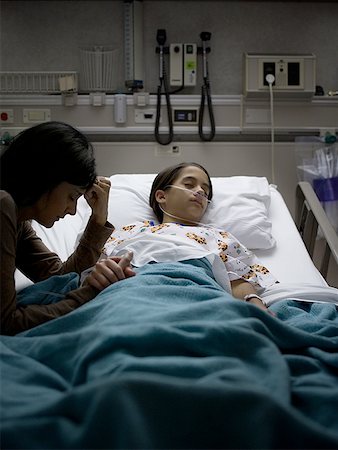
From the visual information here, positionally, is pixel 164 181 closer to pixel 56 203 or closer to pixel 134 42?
pixel 56 203

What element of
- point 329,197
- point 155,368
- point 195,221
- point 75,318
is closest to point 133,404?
point 155,368

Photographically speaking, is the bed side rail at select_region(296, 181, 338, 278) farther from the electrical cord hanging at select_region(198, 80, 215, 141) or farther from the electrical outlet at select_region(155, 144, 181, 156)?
the electrical outlet at select_region(155, 144, 181, 156)

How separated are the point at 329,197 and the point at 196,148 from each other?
0.83 meters

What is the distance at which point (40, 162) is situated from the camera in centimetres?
136

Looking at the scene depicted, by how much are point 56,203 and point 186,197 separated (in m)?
0.92

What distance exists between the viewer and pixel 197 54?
3.43m

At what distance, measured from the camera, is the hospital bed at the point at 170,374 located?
0.90m

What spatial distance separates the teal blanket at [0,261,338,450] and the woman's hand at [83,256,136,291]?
1.6 inches

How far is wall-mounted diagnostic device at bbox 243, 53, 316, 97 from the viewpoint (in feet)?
10.9

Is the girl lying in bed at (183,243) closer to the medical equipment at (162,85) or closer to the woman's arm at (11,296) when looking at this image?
the woman's arm at (11,296)

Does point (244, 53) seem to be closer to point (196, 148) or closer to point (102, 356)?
point (196, 148)

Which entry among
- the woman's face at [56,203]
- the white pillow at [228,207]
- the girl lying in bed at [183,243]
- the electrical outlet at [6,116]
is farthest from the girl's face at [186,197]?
the electrical outlet at [6,116]

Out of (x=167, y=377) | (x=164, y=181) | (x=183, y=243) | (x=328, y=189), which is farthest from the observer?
(x=328, y=189)

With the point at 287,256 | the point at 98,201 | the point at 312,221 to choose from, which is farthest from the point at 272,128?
the point at 98,201
